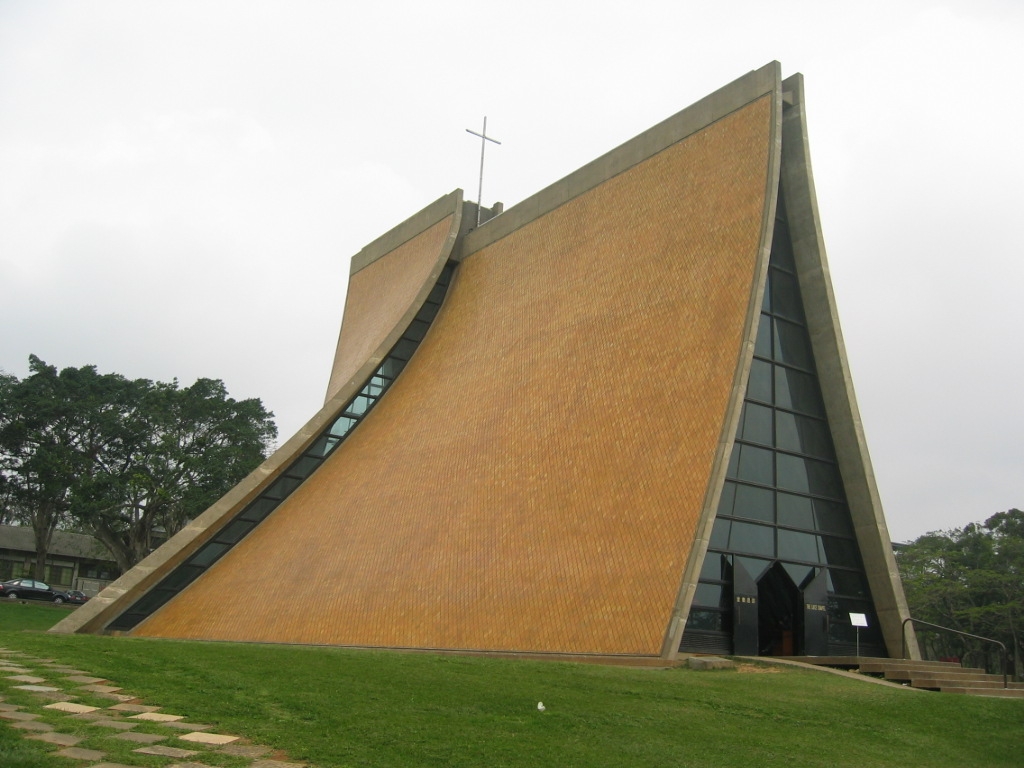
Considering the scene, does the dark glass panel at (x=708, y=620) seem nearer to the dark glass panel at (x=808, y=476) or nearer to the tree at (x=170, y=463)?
the dark glass panel at (x=808, y=476)

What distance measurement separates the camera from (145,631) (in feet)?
58.5

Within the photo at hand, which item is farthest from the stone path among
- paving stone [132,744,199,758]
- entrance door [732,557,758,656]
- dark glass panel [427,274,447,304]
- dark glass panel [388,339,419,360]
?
dark glass panel [427,274,447,304]

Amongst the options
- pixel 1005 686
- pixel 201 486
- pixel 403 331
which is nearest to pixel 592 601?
pixel 1005 686

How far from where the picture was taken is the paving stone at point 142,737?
18.9 ft

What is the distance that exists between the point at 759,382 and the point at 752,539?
2.84 m

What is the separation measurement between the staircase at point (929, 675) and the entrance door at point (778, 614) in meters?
0.65

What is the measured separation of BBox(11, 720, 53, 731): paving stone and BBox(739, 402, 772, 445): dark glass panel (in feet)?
37.6

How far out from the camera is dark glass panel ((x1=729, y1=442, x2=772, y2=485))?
14.8 metres

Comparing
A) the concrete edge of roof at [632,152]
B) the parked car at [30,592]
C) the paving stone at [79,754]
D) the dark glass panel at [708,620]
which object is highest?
the concrete edge of roof at [632,152]

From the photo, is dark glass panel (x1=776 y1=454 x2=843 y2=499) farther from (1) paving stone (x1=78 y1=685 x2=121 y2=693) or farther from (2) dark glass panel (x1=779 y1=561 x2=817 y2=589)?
(1) paving stone (x1=78 y1=685 x2=121 y2=693)

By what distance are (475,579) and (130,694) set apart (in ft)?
25.4

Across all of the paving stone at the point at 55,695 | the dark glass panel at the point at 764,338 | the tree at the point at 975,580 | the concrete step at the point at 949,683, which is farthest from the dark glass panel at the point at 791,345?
the tree at the point at 975,580

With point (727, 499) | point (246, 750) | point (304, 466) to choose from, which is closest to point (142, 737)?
point (246, 750)

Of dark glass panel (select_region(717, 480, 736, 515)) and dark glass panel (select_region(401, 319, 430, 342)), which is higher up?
dark glass panel (select_region(401, 319, 430, 342))
